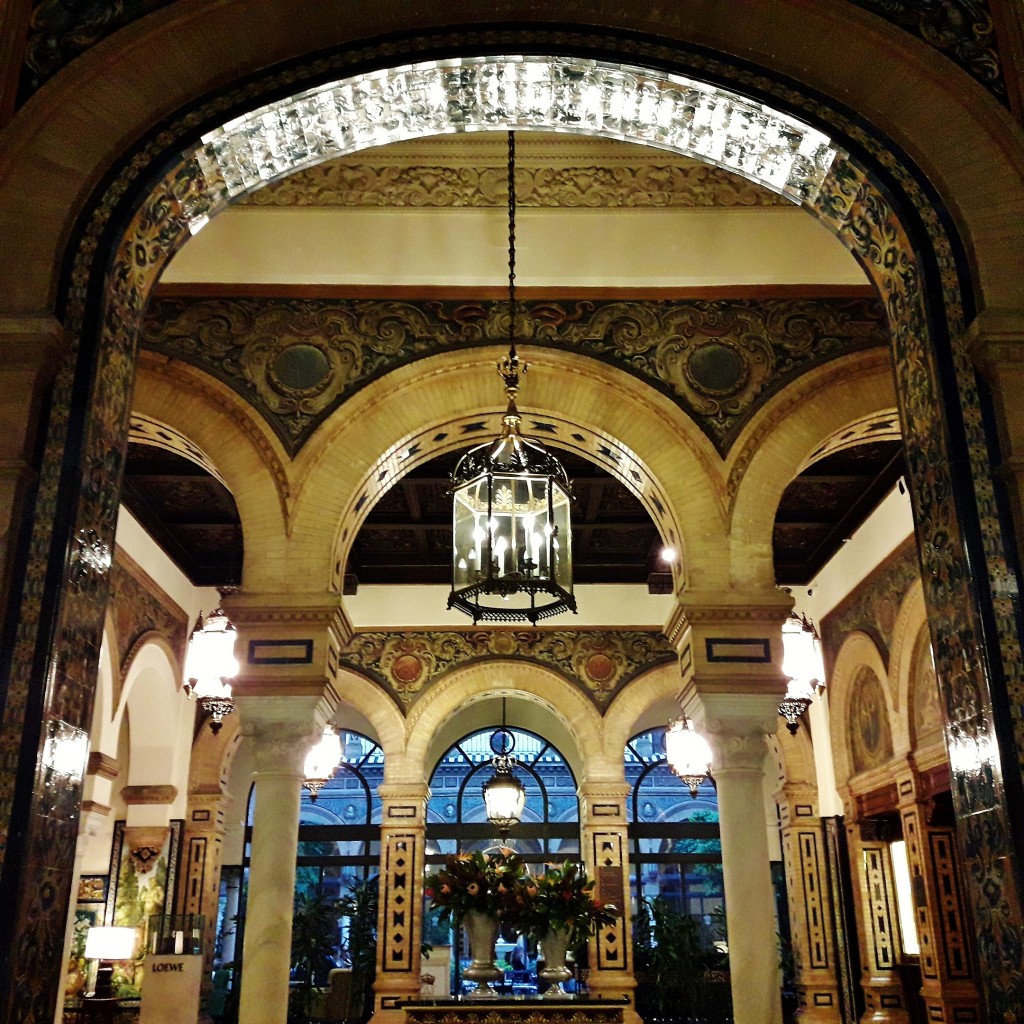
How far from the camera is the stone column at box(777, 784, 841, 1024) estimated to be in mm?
12664

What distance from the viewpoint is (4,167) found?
425 centimetres

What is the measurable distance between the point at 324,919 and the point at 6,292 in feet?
44.4

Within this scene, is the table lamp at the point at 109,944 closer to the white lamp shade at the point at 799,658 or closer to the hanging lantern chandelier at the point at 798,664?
the hanging lantern chandelier at the point at 798,664

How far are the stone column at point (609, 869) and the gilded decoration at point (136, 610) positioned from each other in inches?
206

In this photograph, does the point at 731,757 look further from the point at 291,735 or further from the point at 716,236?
the point at 716,236

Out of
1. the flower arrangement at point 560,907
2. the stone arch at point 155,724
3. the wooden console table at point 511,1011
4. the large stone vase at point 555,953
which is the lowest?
the wooden console table at point 511,1011

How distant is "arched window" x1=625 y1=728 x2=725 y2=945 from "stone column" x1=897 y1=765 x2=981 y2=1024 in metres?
5.95

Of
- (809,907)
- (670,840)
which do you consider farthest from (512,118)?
(670,840)

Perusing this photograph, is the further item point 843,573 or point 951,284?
point 843,573

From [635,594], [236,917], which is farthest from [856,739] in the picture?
[236,917]

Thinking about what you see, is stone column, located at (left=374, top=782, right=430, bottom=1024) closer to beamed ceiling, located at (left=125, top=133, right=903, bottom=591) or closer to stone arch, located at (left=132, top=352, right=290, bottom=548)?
stone arch, located at (left=132, top=352, right=290, bottom=548)

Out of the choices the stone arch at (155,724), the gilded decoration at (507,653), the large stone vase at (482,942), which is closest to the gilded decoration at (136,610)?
the stone arch at (155,724)

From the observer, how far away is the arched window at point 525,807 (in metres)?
16.8

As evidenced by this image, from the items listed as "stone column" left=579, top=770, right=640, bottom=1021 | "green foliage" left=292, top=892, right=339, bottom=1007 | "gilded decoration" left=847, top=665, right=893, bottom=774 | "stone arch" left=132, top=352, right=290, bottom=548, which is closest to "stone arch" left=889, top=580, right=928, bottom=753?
"gilded decoration" left=847, top=665, right=893, bottom=774
